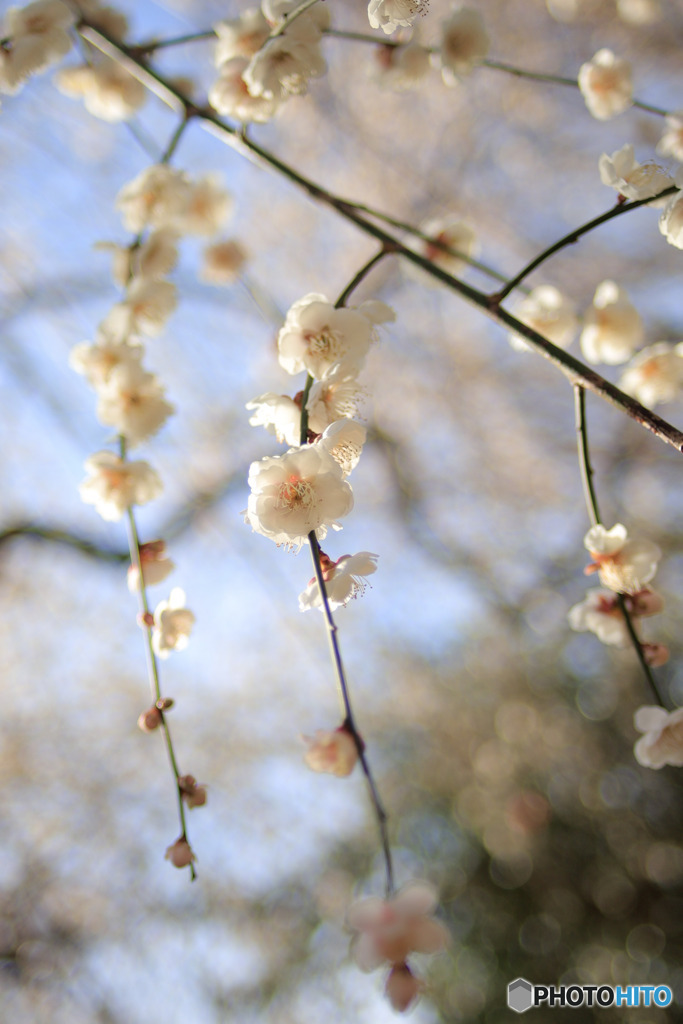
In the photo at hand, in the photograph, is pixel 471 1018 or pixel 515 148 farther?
pixel 471 1018

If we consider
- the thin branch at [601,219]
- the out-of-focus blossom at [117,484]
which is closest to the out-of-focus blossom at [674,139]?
the thin branch at [601,219]

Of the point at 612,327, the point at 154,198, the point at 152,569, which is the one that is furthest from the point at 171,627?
the point at 612,327

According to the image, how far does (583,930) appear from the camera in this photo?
2.53 meters

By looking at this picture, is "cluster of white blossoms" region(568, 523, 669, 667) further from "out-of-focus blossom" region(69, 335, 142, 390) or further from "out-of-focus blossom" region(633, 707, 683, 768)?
"out-of-focus blossom" region(69, 335, 142, 390)

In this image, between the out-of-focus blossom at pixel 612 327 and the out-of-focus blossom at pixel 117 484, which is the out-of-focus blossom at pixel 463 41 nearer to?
the out-of-focus blossom at pixel 612 327

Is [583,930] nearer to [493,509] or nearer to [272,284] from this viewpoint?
[493,509]

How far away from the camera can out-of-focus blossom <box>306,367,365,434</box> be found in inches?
21.5

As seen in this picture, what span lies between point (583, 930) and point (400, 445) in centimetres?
208

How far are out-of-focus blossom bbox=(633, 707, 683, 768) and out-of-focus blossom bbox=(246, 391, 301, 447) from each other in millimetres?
415

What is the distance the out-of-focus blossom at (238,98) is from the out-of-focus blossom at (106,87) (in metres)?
0.30

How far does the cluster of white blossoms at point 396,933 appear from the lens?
480 millimetres

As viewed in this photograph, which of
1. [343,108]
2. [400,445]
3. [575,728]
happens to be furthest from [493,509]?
[343,108]

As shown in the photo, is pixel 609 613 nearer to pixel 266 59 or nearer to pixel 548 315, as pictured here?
pixel 548 315

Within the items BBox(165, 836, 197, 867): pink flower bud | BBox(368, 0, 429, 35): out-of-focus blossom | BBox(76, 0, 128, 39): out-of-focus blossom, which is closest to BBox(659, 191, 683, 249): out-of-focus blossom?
BBox(368, 0, 429, 35): out-of-focus blossom
